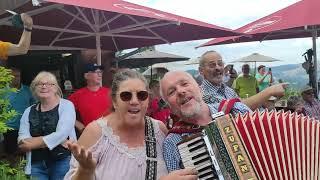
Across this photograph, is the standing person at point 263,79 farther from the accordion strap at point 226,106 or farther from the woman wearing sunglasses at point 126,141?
the woman wearing sunglasses at point 126,141

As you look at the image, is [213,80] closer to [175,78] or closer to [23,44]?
[175,78]

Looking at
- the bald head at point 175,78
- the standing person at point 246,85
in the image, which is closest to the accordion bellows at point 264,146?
the bald head at point 175,78

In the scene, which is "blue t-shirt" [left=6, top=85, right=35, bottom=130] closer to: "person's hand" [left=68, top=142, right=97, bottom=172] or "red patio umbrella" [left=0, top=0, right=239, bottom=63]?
"red patio umbrella" [left=0, top=0, right=239, bottom=63]

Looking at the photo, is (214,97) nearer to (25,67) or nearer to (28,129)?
(28,129)

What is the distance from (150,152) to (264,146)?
702 mm

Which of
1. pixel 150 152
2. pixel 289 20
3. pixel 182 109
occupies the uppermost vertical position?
pixel 289 20

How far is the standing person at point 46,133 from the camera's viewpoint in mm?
4301

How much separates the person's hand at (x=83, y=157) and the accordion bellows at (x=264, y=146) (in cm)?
50

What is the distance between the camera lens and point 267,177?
2.52 metres

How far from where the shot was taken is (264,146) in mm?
2584

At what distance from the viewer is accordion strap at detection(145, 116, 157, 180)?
9.33ft

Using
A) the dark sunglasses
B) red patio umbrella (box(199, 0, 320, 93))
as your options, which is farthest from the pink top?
red patio umbrella (box(199, 0, 320, 93))

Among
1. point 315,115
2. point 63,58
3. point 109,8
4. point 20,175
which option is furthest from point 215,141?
point 63,58

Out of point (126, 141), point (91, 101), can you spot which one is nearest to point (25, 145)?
point (91, 101)
